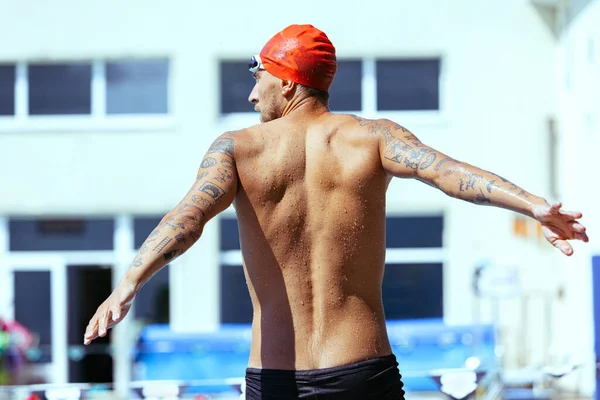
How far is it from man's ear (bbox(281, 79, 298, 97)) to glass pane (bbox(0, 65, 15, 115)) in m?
12.5

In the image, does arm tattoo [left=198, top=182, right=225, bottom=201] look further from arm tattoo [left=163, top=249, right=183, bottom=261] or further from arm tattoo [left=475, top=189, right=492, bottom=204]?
arm tattoo [left=475, top=189, right=492, bottom=204]

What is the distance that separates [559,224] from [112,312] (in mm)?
1111

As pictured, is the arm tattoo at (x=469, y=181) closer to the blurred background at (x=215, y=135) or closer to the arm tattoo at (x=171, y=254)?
the arm tattoo at (x=171, y=254)

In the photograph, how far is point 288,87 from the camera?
9.50 feet

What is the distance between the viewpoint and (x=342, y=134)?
279cm

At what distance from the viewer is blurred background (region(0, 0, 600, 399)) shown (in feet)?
46.4

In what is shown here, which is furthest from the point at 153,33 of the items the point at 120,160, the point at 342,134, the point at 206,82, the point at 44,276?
the point at 342,134

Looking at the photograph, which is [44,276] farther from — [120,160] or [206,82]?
[206,82]

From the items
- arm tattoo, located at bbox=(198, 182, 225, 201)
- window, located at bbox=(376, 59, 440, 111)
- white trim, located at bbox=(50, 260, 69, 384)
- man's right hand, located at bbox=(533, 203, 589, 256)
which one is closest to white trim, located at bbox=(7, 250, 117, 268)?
white trim, located at bbox=(50, 260, 69, 384)

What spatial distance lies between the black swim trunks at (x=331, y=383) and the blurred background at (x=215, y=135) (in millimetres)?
11291

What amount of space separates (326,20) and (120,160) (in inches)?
143

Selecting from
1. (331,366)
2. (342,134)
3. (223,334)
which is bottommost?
(223,334)

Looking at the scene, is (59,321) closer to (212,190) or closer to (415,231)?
(415,231)

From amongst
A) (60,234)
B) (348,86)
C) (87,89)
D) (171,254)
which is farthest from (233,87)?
(171,254)
